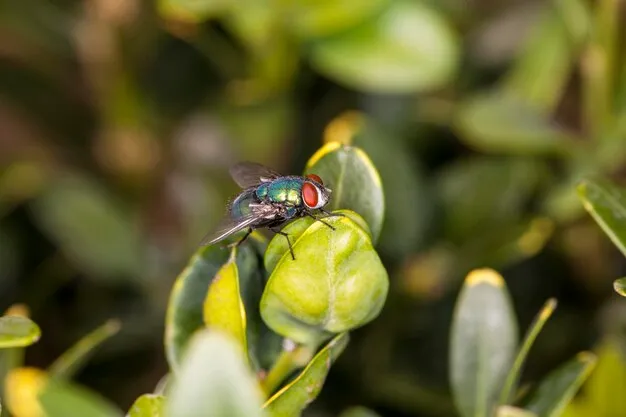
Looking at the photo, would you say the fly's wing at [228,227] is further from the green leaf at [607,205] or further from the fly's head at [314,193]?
the green leaf at [607,205]

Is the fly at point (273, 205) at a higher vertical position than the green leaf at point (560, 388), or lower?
higher

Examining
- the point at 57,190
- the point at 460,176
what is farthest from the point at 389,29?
the point at 57,190

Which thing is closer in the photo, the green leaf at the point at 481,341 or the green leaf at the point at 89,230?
the green leaf at the point at 481,341

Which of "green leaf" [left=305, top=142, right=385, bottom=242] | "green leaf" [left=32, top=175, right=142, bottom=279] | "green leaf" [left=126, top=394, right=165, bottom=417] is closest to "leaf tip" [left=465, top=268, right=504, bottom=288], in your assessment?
"green leaf" [left=305, top=142, right=385, bottom=242]

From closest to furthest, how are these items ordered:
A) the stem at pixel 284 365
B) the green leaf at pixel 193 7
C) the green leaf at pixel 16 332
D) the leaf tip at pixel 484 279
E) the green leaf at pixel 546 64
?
1. the green leaf at pixel 16 332
2. the stem at pixel 284 365
3. the leaf tip at pixel 484 279
4. the green leaf at pixel 193 7
5. the green leaf at pixel 546 64

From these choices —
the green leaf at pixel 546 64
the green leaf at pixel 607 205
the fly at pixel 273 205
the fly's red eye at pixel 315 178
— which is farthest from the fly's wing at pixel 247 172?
the green leaf at pixel 546 64

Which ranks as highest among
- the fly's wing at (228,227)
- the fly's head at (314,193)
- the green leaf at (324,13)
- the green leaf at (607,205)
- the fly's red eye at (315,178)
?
the green leaf at (324,13)
